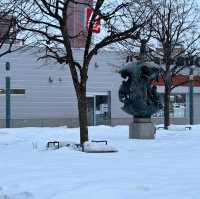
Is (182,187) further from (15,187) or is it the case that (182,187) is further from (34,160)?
(34,160)

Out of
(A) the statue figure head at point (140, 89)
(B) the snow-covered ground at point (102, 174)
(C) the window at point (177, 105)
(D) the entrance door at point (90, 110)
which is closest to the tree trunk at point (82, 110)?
(B) the snow-covered ground at point (102, 174)

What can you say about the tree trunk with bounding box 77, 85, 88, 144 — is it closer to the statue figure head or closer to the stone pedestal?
the stone pedestal

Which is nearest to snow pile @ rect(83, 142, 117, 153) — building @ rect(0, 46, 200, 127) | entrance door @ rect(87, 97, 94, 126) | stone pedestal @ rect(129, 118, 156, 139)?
stone pedestal @ rect(129, 118, 156, 139)

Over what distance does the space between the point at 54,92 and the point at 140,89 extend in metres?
23.4

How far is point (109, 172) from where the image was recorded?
12.6m

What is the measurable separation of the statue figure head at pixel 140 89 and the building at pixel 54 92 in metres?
19.1

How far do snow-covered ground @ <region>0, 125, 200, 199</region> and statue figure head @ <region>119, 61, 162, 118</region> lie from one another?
6.87 meters

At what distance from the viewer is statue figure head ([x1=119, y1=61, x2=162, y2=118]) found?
25.8 metres

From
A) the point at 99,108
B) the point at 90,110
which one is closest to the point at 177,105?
the point at 99,108

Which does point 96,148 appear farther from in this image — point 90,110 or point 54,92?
point 90,110

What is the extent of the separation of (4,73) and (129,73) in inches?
863

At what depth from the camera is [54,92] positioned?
48875 mm

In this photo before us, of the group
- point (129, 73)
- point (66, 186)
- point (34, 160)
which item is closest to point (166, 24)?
point (129, 73)

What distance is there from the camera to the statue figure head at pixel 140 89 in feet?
84.7
